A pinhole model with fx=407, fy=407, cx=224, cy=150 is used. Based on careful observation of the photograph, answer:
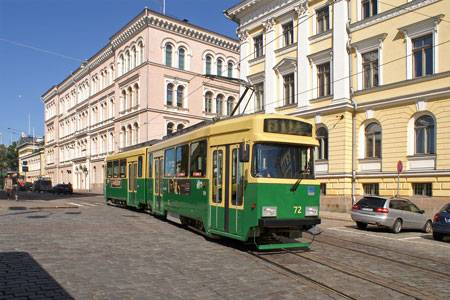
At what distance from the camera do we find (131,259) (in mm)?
8375

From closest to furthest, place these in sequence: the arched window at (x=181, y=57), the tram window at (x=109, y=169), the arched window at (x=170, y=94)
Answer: the tram window at (x=109, y=169) → the arched window at (x=170, y=94) → the arched window at (x=181, y=57)

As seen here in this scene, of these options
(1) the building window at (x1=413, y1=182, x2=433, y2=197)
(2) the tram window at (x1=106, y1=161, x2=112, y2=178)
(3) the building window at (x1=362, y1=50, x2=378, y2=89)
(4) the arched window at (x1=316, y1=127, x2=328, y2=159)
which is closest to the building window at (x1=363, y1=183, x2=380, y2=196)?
(1) the building window at (x1=413, y1=182, x2=433, y2=197)

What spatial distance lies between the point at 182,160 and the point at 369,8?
15895 millimetres

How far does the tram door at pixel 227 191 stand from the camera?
9555 millimetres

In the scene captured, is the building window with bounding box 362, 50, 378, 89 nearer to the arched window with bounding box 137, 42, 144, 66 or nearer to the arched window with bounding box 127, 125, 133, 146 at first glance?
the arched window with bounding box 137, 42, 144, 66

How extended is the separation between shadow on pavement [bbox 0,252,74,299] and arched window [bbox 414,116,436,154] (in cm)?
1859

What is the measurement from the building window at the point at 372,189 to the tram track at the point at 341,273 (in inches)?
555

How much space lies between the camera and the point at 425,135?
2031 centimetres

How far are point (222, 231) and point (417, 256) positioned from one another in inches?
191

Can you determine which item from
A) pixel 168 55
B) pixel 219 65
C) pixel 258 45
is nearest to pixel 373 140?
pixel 258 45

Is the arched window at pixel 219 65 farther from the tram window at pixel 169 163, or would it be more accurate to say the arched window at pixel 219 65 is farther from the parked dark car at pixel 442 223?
the parked dark car at pixel 442 223

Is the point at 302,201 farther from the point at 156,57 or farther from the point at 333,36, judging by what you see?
the point at 156,57

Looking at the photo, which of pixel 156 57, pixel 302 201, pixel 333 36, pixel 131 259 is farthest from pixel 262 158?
pixel 156 57

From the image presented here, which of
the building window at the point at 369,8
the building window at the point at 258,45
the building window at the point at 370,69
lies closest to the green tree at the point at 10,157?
the building window at the point at 258,45
